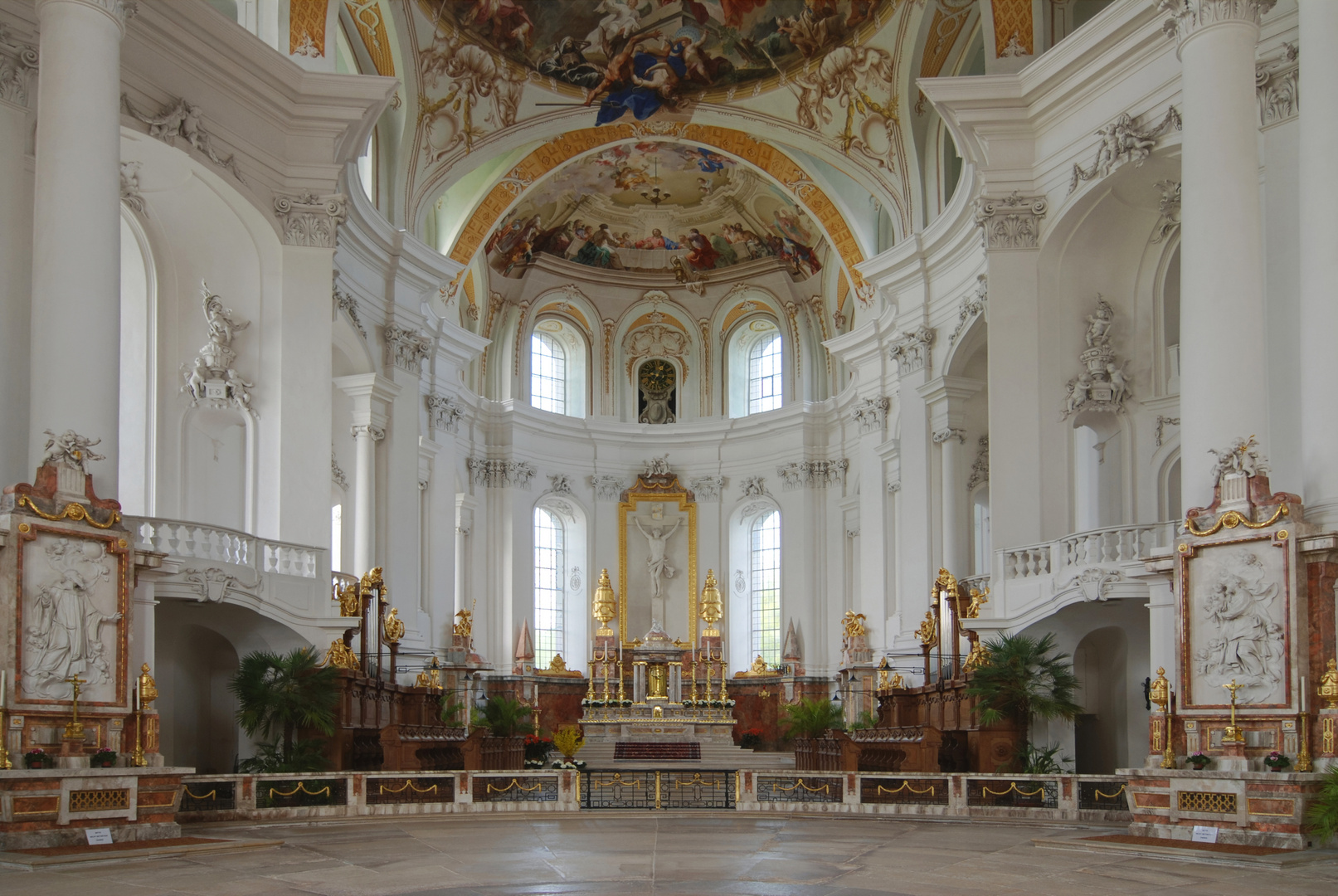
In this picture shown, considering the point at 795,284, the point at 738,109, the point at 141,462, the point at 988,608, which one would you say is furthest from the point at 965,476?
the point at 141,462

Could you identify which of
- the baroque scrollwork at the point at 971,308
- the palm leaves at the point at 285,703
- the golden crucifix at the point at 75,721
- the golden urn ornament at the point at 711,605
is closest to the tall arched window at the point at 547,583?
the golden urn ornament at the point at 711,605

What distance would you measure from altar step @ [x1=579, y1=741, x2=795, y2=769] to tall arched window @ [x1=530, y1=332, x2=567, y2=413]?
1086cm

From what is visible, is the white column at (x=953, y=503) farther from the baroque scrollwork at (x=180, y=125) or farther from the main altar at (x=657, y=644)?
the baroque scrollwork at (x=180, y=125)

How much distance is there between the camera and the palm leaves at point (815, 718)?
26781 millimetres

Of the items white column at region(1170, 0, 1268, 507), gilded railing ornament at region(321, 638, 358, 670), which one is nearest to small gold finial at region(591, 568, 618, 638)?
gilded railing ornament at region(321, 638, 358, 670)

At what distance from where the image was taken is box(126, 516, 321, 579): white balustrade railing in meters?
17.2

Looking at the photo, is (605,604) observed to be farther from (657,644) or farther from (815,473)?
(815,473)

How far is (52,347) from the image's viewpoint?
13.7m

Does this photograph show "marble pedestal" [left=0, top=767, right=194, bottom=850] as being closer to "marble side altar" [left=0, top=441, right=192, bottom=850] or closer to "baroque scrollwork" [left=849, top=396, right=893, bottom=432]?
"marble side altar" [left=0, top=441, right=192, bottom=850]

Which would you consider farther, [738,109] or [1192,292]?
[738,109]

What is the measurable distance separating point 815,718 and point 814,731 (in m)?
0.24

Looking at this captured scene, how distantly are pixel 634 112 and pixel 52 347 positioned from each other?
18.6 meters

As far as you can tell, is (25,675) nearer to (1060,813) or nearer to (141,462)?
(141,462)

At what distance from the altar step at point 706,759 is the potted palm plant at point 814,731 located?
2.48 ft
